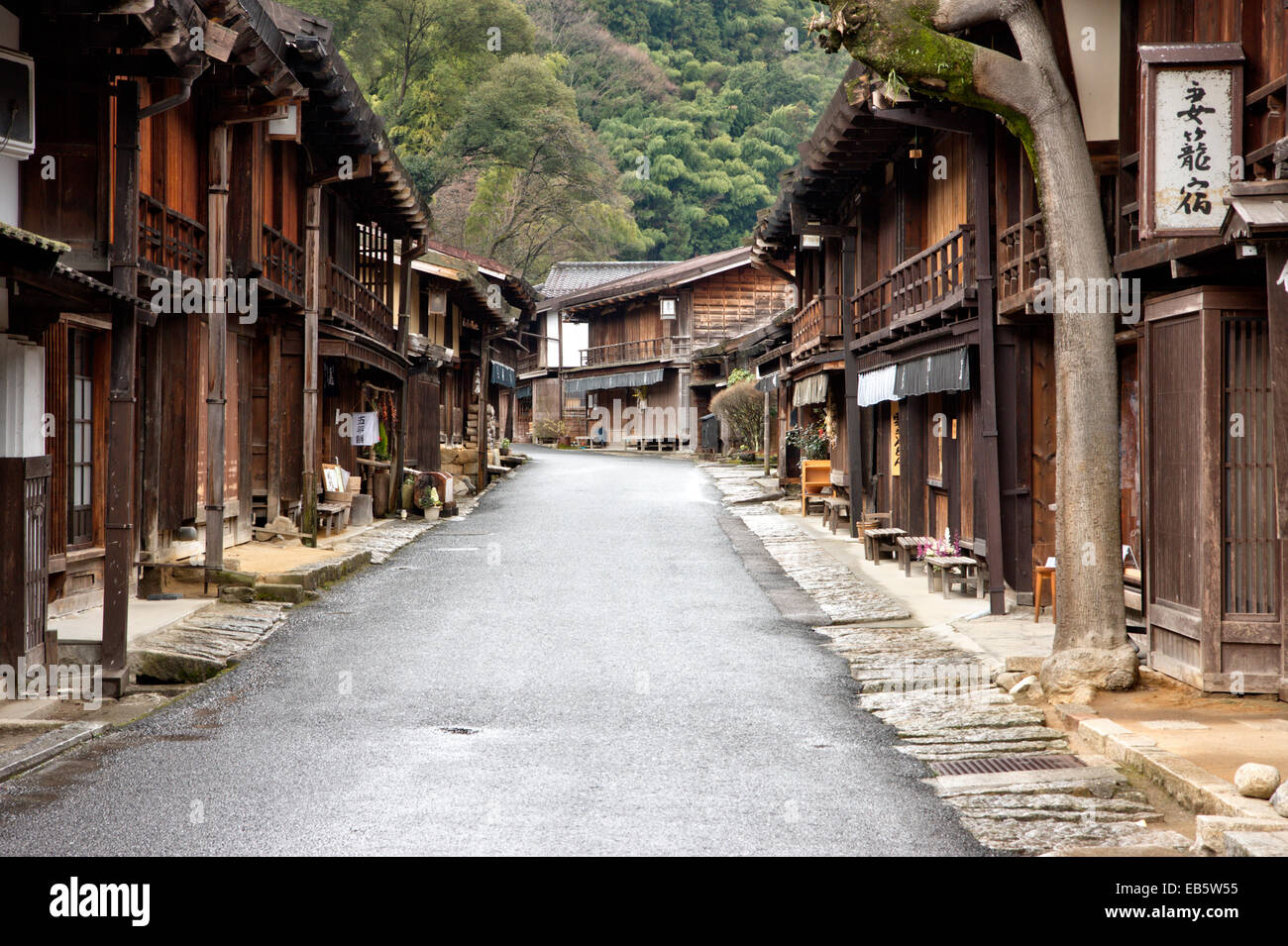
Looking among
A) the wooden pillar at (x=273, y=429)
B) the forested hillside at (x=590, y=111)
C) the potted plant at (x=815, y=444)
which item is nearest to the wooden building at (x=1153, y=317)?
the wooden pillar at (x=273, y=429)

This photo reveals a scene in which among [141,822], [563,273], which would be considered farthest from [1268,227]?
[563,273]

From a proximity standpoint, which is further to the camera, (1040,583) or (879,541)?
(879,541)

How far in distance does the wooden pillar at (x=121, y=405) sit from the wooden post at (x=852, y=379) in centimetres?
1444

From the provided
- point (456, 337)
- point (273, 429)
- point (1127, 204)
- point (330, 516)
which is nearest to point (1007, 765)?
point (1127, 204)

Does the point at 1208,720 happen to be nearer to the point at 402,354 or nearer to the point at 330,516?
the point at 330,516

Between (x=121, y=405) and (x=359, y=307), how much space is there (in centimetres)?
1530

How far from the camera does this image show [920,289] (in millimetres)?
17875

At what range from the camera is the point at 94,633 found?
10.8 metres

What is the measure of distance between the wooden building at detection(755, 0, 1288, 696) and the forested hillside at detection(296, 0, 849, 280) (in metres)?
33.6

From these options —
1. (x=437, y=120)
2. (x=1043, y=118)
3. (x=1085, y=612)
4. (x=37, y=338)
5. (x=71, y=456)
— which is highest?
(x=437, y=120)

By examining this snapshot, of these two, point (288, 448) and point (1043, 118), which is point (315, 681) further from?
point (288, 448)

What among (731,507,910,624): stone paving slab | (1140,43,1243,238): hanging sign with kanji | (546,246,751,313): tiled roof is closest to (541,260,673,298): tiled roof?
(546,246,751,313): tiled roof

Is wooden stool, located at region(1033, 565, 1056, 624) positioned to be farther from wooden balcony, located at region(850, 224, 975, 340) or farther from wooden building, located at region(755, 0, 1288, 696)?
wooden balcony, located at region(850, 224, 975, 340)

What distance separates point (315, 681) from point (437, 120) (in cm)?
4405
